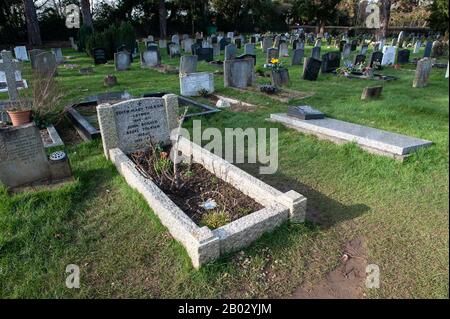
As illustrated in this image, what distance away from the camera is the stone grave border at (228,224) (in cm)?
284

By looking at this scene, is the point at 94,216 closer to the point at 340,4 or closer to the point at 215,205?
the point at 215,205

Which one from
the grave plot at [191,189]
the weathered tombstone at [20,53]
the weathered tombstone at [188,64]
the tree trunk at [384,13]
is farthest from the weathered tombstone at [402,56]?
the weathered tombstone at [20,53]

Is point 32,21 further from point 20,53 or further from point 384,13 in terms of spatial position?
point 384,13

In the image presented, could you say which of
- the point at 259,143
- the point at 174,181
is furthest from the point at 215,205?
the point at 259,143

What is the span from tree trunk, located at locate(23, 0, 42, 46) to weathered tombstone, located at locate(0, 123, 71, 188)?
25388mm

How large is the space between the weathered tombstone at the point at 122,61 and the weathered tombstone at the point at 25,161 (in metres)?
11.1

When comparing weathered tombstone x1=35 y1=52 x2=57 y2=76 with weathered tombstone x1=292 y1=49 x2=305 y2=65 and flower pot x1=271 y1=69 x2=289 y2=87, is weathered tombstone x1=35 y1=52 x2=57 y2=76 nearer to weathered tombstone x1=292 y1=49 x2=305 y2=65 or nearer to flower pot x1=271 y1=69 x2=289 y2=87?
flower pot x1=271 y1=69 x2=289 y2=87

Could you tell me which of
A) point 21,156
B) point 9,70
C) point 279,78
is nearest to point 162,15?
point 279,78

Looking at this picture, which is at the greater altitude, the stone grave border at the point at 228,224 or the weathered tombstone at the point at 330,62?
the weathered tombstone at the point at 330,62

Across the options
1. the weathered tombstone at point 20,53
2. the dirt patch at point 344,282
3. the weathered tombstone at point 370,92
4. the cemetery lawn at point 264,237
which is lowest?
the dirt patch at point 344,282

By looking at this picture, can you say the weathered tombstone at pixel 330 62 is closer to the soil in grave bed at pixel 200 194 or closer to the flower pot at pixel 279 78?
the flower pot at pixel 279 78

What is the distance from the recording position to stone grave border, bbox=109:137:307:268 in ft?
9.32

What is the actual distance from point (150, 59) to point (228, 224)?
1400 cm

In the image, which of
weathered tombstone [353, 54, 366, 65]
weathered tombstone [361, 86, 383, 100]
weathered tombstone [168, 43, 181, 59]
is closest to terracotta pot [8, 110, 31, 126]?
weathered tombstone [361, 86, 383, 100]
